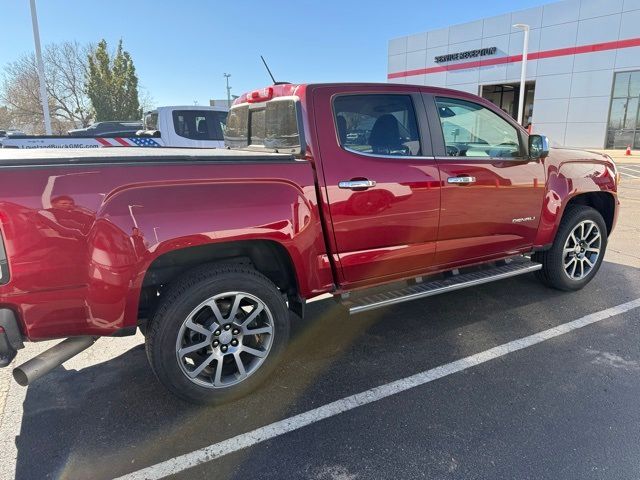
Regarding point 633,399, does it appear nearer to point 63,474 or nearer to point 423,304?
point 423,304

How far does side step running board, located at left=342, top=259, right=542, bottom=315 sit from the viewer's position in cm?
325

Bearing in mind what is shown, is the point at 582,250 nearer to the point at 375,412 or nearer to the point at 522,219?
the point at 522,219

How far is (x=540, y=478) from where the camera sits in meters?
2.18

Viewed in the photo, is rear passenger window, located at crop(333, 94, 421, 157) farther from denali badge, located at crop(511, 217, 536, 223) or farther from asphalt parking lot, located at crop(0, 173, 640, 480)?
asphalt parking lot, located at crop(0, 173, 640, 480)

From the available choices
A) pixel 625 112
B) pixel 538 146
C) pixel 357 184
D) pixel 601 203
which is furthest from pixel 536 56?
pixel 357 184

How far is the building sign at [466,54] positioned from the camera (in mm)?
28141

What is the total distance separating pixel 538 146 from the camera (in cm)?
388

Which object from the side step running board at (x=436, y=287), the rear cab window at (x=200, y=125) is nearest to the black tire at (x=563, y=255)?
the side step running board at (x=436, y=287)

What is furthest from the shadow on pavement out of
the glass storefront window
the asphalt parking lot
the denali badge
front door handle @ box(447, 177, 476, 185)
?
A: the glass storefront window

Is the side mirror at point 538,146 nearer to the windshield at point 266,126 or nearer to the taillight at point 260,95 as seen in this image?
the windshield at point 266,126

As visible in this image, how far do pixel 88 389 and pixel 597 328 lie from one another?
13.2ft

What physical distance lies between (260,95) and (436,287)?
2078 mm

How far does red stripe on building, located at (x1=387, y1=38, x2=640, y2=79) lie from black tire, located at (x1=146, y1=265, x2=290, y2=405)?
88.4ft

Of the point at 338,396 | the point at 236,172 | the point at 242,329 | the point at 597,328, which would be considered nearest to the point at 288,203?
the point at 236,172
